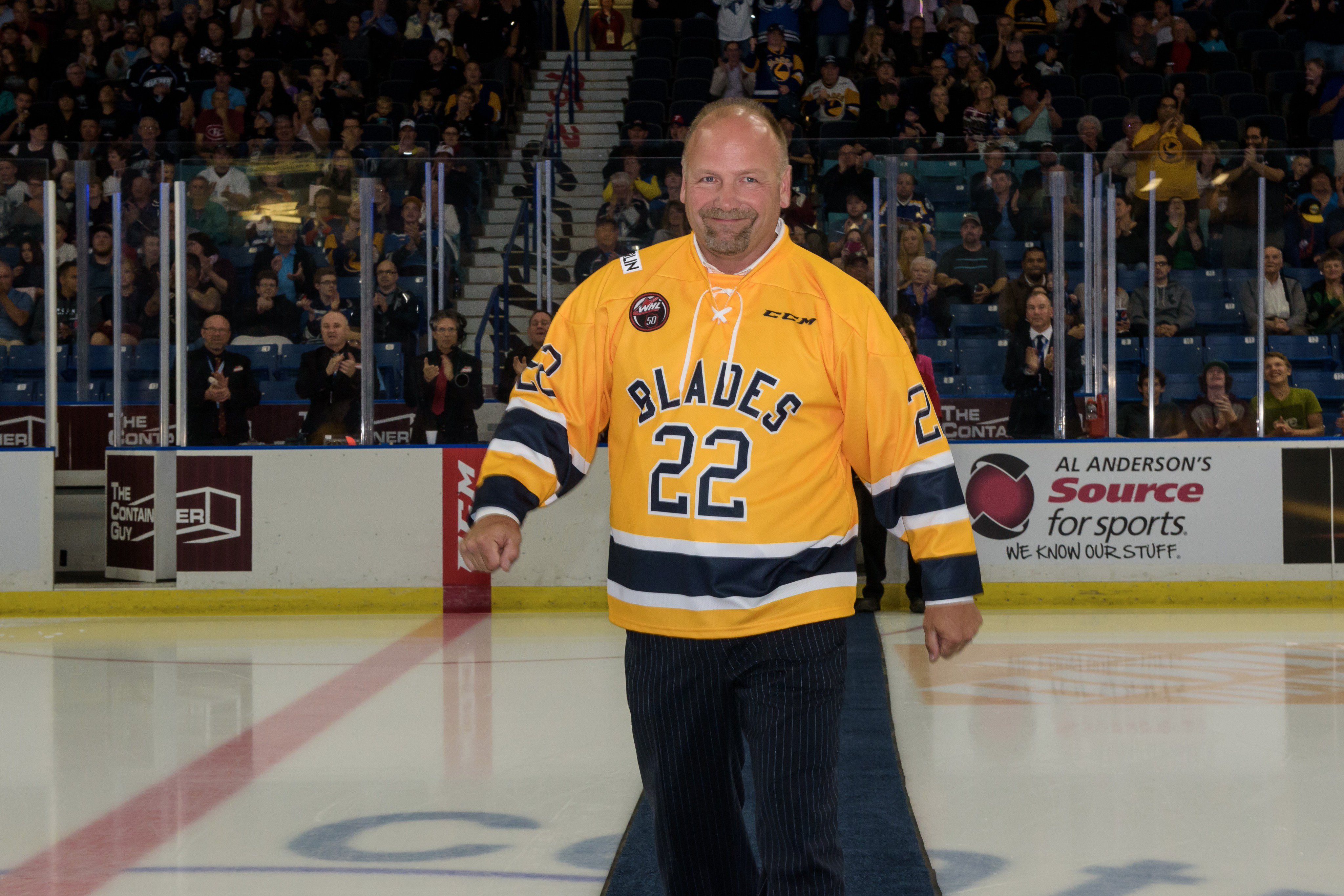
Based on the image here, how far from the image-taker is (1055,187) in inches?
340

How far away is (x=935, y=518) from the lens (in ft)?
7.61

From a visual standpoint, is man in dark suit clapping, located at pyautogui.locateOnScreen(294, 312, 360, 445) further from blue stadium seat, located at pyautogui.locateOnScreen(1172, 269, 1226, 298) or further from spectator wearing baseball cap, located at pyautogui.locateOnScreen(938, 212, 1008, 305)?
blue stadium seat, located at pyautogui.locateOnScreen(1172, 269, 1226, 298)

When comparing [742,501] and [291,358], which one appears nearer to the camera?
[742,501]

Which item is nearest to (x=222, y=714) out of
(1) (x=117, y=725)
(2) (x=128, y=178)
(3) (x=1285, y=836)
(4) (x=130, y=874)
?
(1) (x=117, y=725)

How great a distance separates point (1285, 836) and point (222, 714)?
373cm

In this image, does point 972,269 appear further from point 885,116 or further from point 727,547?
point 727,547

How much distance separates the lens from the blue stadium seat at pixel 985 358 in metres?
8.59

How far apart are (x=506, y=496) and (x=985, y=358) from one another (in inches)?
263

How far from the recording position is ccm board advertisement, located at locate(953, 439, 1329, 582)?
8.38 metres

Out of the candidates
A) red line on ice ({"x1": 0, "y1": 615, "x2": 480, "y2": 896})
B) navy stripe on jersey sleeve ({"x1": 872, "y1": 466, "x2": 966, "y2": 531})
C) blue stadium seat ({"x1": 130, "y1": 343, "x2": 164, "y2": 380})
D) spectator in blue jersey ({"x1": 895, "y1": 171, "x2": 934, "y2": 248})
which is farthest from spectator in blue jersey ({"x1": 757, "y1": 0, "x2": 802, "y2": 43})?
navy stripe on jersey sleeve ({"x1": 872, "y1": 466, "x2": 966, "y2": 531})

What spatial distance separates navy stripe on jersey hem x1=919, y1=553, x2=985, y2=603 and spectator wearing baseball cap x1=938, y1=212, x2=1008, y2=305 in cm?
649

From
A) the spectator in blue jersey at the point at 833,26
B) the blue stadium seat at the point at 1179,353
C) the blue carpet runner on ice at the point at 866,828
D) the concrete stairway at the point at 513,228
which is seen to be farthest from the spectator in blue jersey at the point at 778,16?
the blue carpet runner on ice at the point at 866,828

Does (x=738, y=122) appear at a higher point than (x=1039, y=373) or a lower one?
higher

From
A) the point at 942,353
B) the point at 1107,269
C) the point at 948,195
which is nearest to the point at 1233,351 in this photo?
the point at 1107,269
